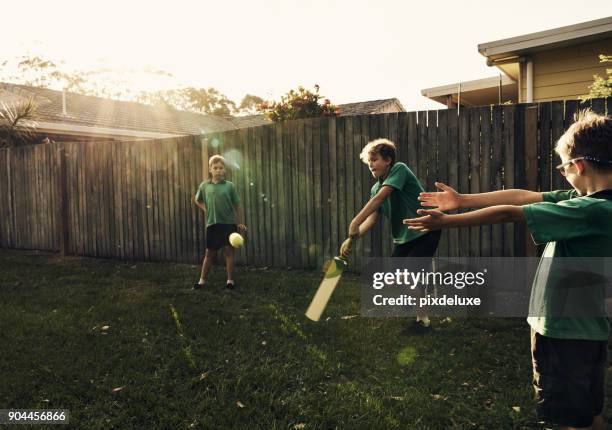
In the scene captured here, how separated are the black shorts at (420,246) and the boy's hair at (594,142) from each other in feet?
7.55

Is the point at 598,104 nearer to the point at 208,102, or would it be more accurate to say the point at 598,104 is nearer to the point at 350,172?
the point at 350,172

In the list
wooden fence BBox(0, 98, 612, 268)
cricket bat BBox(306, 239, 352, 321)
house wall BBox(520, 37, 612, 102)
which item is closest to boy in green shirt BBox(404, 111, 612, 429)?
cricket bat BBox(306, 239, 352, 321)

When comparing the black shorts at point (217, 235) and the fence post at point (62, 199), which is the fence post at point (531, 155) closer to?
the black shorts at point (217, 235)

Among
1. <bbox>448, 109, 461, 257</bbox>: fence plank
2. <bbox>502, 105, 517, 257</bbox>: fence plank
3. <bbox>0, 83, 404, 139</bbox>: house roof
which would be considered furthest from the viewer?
<bbox>0, 83, 404, 139</bbox>: house roof

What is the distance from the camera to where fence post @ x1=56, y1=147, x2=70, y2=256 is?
31.1ft

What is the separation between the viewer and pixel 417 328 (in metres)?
4.22

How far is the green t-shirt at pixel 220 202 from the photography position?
624 centimetres

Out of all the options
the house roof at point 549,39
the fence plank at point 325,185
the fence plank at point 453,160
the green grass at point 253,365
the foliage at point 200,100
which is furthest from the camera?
the foliage at point 200,100

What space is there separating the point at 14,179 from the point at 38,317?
22.6 ft

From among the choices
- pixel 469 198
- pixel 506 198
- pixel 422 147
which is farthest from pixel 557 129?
pixel 469 198

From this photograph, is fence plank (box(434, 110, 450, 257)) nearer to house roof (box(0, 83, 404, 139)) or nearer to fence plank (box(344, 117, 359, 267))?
fence plank (box(344, 117, 359, 267))

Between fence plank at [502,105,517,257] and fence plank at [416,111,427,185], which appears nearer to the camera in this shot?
fence plank at [502,105,517,257]

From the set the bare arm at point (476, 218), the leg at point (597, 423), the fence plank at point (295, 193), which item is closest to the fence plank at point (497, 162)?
the fence plank at point (295, 193)

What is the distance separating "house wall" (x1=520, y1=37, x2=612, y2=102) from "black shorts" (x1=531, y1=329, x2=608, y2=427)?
744 centimetres
